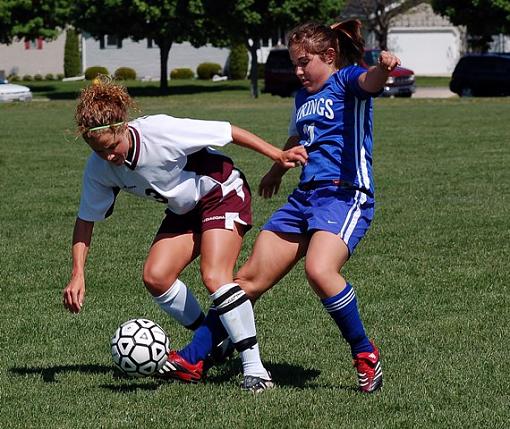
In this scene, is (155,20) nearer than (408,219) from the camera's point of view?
No

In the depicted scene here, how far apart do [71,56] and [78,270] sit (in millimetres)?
67104

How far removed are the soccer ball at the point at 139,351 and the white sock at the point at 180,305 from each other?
0.24 m

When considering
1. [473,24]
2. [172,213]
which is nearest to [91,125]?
[172,213]

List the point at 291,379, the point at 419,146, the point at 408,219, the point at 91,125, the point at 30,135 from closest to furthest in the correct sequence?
the point at 91,125, the point at 291,379, the point at 408,219, the point at 419,146, the point at 30,135

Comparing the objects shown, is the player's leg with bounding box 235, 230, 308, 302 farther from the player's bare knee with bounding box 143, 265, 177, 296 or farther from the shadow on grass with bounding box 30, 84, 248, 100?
the shadow on grass with bounding box 30, 84, 248, 100

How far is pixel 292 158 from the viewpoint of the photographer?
5492 mm

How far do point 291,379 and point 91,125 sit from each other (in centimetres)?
173

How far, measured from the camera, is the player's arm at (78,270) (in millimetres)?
5691

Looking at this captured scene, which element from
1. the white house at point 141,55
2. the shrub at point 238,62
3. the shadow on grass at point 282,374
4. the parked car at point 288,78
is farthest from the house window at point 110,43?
the shadow on grass at point 282,374

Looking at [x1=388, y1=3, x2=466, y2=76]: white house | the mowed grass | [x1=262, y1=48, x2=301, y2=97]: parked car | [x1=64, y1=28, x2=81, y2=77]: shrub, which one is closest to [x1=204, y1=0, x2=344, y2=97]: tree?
[x1=262, y1=48, x2=301, y2=97]: parked car

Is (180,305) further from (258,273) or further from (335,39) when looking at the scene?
(335,39)

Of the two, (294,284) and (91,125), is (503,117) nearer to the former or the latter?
(294,284)

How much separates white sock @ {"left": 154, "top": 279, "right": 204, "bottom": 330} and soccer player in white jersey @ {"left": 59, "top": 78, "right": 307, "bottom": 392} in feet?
0.05

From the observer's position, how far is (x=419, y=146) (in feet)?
65.1
